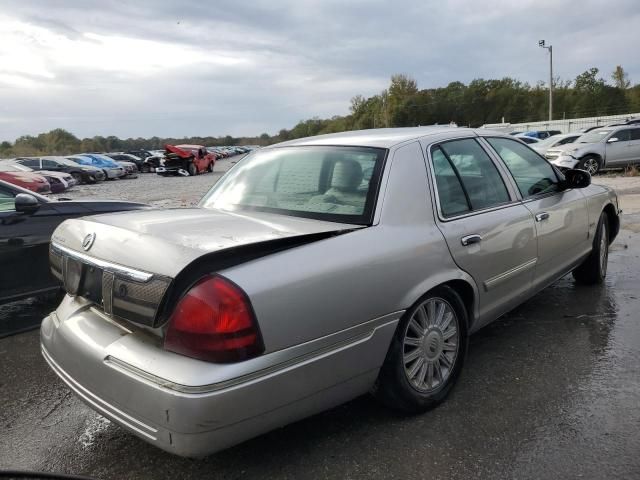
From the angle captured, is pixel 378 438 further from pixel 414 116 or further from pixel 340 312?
pixel 414 116

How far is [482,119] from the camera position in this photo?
9450cm

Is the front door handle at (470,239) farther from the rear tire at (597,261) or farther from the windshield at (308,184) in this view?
the rear tire at (597,261)

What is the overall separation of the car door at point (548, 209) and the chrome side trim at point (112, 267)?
2631 millimetres

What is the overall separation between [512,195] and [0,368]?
3780 mm

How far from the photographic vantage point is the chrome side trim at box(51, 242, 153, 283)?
2.13m

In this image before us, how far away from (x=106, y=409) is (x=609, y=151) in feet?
60.1

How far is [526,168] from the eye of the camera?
4016 millimetres

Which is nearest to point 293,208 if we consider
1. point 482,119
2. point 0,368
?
point 0,368

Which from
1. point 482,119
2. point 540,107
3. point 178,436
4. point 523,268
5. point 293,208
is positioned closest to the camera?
point 178,436

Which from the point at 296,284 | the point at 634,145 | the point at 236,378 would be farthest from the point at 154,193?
the point at 236,378

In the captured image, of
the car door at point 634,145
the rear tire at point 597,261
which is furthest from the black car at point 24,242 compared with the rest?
the car door at point 634,145

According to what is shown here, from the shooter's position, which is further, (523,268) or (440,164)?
(523,268)

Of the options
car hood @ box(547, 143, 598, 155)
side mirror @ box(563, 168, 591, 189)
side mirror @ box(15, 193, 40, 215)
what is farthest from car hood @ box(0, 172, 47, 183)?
car hood @ box(547, 143, 598, 155)

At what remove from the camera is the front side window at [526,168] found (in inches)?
150
